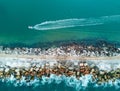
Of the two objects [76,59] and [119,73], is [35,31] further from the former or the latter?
[119,73]

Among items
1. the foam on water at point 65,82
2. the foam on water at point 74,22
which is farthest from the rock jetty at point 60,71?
the foam on water at point 74,22

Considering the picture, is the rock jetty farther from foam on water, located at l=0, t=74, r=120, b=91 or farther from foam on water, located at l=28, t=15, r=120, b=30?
foam on water, located at l=28, t=15, r=120, b=30

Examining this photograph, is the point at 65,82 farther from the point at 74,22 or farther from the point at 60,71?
the point at 74,22

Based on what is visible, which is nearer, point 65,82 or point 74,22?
point 65,82

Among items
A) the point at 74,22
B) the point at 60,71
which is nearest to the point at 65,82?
the point at 60,71

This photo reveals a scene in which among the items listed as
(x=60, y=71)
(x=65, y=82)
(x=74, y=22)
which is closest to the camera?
(x=65, y=82)

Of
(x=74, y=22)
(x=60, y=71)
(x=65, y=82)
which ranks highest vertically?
(x=74, y=22)

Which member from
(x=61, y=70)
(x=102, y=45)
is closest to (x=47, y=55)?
(x=61, y=70)

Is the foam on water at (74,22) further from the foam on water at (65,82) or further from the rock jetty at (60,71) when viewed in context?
the foam on water at (65,82)

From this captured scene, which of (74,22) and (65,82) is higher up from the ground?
(74,22)
